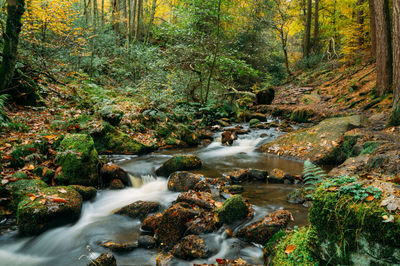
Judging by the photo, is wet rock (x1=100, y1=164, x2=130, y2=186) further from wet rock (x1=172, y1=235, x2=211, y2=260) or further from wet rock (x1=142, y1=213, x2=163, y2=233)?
wet rock (x1=172, y1=235, x2=211, y2=260)

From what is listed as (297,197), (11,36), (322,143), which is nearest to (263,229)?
(297,197)

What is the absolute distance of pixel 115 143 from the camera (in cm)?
864

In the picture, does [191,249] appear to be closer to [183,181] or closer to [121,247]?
[121,247]

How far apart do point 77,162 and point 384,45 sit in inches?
483

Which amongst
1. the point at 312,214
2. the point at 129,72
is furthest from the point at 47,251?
the point at 129,72

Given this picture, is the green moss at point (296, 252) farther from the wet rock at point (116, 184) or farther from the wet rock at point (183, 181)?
the wet rock at point (116, 184)

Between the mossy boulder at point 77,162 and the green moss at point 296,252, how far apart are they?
4.73m

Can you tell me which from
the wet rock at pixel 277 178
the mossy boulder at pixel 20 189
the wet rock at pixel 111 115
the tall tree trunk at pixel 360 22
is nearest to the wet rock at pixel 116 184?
the mossy boulder at pixel 20 189

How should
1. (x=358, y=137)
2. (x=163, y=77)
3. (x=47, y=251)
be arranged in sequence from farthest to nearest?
(x=163, y=77) < (x=358, y=137) < (x=47, y=251)

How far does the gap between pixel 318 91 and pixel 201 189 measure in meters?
14.0

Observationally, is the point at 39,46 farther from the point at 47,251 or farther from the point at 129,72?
the point at 47,251

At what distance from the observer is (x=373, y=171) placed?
4879 millimetres

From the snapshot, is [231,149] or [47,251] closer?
[47,251]

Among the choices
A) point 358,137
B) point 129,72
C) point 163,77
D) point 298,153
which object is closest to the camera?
point 358,137
